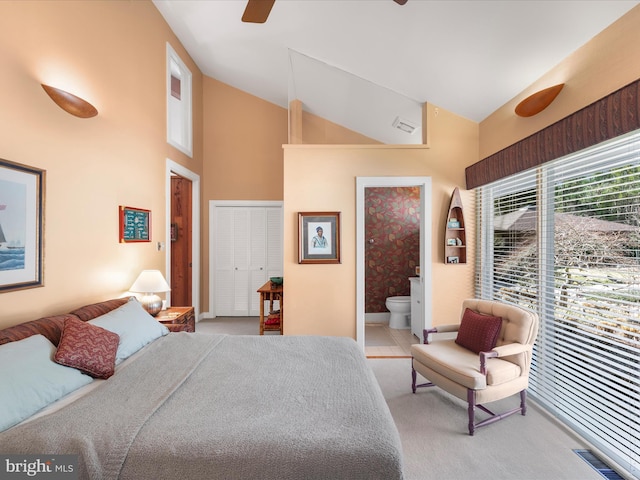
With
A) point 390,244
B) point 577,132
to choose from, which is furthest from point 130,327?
point 390,244

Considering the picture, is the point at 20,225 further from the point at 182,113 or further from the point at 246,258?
the point at 246,258

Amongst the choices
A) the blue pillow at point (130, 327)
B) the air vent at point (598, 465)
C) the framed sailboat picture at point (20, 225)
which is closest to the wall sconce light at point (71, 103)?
the framed sailboat picture at point (20, 225)

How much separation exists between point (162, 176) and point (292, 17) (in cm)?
221

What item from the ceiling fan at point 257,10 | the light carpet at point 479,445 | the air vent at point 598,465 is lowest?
the air vent at point 598,465

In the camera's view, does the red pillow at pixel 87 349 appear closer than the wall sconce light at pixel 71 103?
Yes

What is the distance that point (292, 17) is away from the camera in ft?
9.62

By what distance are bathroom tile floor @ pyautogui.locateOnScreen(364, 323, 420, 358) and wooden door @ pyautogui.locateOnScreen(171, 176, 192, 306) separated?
2.82 m

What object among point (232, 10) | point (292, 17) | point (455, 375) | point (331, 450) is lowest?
point (455, 375)

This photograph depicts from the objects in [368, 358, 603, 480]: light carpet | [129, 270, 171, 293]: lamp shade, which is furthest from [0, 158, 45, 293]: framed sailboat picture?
[368, 358, 603, 480]: light carpet

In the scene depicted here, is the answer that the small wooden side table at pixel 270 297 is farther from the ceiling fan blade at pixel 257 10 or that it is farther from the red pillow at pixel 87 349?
the ceiling fan blade at pixel 257 10

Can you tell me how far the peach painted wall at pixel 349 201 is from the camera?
3.49 m

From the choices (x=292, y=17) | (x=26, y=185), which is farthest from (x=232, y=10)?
(x=26, y=185)

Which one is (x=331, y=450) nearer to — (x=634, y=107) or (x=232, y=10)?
(x=634, y=107)

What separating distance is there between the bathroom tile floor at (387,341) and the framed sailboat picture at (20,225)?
3066 mm
